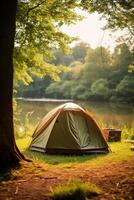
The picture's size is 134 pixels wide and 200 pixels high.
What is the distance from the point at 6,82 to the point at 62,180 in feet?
7.85

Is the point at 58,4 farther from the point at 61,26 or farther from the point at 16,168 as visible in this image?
the point at 16,168

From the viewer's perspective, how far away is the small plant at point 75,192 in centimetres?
578

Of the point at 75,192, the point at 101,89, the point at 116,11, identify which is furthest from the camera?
the point at 101,89

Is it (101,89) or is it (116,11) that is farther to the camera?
(101,89)

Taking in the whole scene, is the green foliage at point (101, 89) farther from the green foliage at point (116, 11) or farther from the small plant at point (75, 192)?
the small plant at point (75, 192)

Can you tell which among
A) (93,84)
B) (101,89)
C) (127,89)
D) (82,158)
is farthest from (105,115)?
(93,84)

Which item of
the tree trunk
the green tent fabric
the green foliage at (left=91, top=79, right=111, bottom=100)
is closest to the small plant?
the tree trunk

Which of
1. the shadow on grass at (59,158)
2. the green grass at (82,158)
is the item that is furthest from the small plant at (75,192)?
the shadow on grass at (59,158)

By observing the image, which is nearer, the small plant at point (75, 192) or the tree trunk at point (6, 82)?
the small plant at point (75, 192)

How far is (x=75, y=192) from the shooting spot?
5.86m

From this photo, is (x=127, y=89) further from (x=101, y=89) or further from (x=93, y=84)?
(x=93, y=84)

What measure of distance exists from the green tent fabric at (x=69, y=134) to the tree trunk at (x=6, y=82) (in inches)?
150

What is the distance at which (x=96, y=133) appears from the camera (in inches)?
480

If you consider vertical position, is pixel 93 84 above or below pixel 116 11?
below
